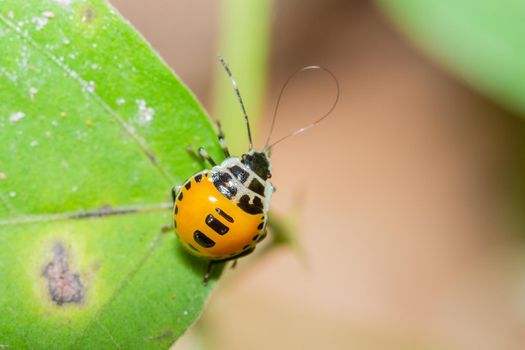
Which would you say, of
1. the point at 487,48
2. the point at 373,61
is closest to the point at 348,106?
the point at 373,61

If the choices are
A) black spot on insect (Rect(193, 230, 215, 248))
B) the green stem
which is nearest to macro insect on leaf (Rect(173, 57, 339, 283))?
black spot on insect (Rect(193, 230, 215, 248))

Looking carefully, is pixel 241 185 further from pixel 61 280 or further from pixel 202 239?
pixel 61 280

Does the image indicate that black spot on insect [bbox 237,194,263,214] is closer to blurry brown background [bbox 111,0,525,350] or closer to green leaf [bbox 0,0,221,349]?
green leaf [bbox 0,0,221,349]

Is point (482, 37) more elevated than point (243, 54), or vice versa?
point (482, 37)

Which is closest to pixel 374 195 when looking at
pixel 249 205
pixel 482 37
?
pixel 482 37

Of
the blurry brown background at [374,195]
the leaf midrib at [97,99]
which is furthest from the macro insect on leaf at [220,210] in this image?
the blurry brown background at [374,195]

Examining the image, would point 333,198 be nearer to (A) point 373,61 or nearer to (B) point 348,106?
(B) point 348,106
